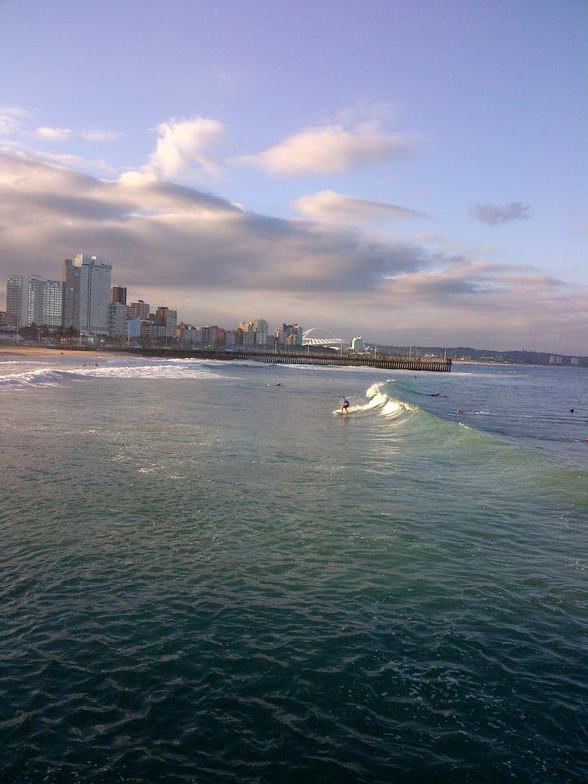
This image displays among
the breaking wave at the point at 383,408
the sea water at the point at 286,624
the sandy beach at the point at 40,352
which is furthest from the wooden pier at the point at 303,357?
the sea water at the point at 286,624

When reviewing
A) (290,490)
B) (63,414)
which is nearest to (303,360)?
(63,414)

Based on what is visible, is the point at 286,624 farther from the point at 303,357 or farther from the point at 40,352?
the point at 303,357

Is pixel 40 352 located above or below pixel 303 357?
below

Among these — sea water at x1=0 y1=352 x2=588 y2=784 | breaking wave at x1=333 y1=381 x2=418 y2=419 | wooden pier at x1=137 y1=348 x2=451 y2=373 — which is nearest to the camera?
sea water at x1=0 y1=352 x2=588 y2=784

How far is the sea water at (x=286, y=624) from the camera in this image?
4.99m

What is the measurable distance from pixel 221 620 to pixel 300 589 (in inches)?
57.9

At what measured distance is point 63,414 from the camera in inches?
1030

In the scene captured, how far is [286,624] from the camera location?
7176mm

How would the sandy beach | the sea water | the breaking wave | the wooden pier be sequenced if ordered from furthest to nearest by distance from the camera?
1. the wooden pier
2. the sandy beach
3. the breaking wave
4. the sea water

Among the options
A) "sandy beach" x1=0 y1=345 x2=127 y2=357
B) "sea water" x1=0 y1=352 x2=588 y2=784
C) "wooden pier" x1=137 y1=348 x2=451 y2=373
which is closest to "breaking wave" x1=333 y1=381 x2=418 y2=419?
"sea water" x1=0 y1=352 x2=588 y2=784

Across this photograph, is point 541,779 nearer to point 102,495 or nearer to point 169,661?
point 169,661

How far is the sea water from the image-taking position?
16.4ft

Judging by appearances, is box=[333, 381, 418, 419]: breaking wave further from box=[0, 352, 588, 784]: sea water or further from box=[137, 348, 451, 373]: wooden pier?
box=[137, 348, 451, 373]: wooden pier

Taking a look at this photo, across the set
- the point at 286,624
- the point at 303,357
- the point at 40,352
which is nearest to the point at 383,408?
the point at 286,624
